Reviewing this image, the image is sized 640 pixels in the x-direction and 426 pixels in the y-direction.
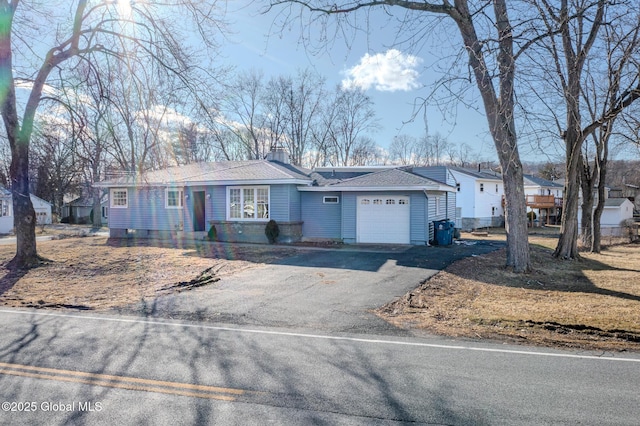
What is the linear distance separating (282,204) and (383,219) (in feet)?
14.9

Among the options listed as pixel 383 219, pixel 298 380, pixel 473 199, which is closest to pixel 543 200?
pixel 473 199

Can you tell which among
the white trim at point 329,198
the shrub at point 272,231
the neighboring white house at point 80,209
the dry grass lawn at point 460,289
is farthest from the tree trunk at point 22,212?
the neighboring white house at point 80,209

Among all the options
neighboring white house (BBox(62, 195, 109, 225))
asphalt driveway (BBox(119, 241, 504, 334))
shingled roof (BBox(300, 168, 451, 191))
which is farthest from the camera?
neighboring white house (BBox(62, 195, 109, 225))

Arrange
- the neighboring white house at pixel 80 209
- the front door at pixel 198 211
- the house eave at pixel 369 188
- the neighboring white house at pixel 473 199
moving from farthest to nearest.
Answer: the neighboring white house at pixel 80 209
the neighboring white house at pixel 473 199
the front door at pixel 198 211
the house eave at pixel 369 188

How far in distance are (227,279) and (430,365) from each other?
283 inches

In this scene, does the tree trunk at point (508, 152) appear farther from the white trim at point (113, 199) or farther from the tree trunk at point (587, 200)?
the white trim at point (113, 199)

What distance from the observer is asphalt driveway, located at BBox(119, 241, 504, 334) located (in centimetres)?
700

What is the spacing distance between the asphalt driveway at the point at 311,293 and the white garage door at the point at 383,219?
324cm

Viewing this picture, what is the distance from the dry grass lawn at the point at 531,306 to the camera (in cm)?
611

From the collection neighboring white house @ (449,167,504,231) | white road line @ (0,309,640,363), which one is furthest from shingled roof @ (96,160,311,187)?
neighboring white house @ (449,167,504,231)

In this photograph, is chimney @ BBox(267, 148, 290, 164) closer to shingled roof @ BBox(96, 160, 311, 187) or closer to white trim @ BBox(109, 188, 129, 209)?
shingled roof @ BBox(96, 160, 311, 187)

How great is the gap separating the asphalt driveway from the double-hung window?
16.4ft

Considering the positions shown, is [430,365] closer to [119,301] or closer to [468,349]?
[468,349]

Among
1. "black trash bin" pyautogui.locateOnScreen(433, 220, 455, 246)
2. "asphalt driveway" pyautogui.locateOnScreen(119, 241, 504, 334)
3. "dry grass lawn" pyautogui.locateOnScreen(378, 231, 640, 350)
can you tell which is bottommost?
"dry grass lawn" pyautogui.locateOnScreen(378, 231, 640, 350)
